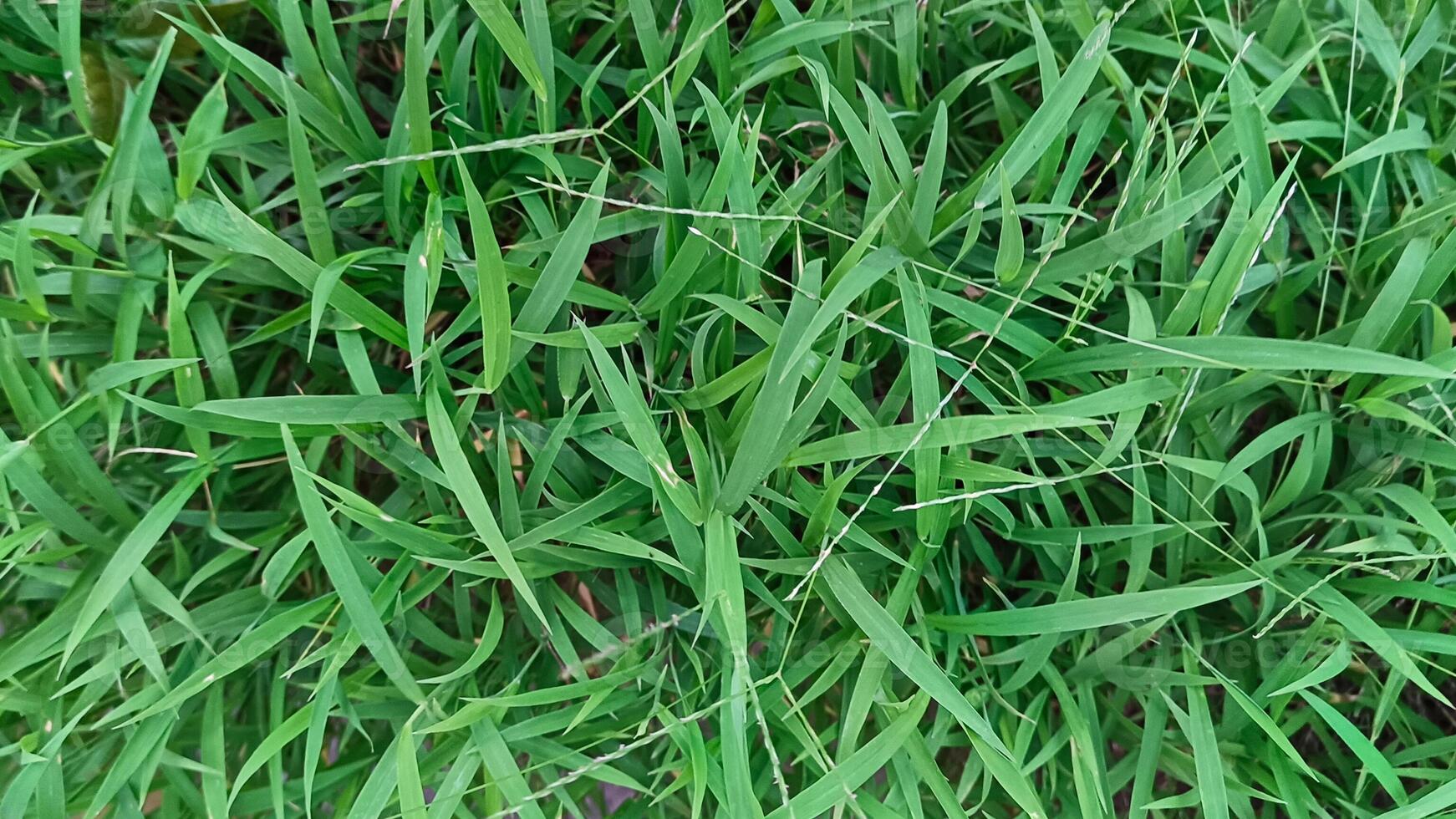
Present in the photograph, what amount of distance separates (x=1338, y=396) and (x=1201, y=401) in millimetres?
122

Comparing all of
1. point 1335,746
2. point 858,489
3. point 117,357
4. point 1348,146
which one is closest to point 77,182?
point 117,357

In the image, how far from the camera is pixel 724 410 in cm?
58

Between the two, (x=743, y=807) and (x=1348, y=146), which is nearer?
(x=743, y=807)

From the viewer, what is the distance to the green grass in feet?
1.72

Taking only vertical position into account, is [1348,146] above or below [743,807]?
above

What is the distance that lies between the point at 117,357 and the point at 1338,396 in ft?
2.83

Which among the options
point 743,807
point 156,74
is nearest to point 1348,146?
point 743,807

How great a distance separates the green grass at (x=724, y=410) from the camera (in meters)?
0.52

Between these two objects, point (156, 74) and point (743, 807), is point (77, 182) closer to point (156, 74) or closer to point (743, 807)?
point (156, 74)

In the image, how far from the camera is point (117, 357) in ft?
1.85

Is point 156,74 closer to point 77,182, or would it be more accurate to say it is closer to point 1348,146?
point 77,182

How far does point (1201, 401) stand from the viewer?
59 centimetres

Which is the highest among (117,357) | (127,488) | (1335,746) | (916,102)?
(916,102)

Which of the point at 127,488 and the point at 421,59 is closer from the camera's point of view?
the point at 421,59
